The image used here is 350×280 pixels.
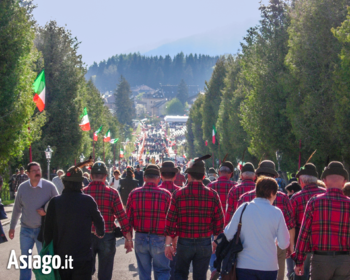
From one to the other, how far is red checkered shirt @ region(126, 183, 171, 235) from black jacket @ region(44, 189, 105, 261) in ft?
4.06

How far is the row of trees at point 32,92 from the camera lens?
712 inches

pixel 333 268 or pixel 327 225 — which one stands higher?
pixel 327 225

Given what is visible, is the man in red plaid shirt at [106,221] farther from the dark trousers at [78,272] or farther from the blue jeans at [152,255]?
the dark trousers at [78,272]

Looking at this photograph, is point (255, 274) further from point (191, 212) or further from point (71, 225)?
point (71, 225)

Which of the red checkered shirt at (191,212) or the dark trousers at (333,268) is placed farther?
the red checkered shirt at (191,212)

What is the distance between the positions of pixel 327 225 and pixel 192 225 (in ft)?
5.53

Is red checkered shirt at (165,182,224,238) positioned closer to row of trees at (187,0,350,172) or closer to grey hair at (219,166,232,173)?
grey hair at (219,166,232,173)

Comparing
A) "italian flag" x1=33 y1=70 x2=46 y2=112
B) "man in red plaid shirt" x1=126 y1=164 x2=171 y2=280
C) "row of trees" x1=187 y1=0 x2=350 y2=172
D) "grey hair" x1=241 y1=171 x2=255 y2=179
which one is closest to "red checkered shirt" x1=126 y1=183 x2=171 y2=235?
"man in red plaid shirt" x1=126 y1=164 x2=171 y2=280

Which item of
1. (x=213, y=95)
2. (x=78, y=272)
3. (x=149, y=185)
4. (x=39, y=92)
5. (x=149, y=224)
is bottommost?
(x=213, y=95)

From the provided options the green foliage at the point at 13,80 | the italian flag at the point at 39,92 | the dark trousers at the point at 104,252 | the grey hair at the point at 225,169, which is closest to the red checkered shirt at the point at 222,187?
the grey hair at the point at 225,169

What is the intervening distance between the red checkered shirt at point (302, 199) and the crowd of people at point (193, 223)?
15mm

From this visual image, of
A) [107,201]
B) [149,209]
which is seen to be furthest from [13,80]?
[149,209]

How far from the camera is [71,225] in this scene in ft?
17.0

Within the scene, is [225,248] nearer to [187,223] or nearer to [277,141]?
[187,223]
